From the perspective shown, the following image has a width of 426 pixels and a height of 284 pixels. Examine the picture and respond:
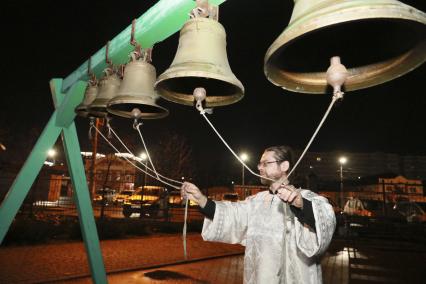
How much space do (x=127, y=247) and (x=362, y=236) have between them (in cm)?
1134

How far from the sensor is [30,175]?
3.92 meters

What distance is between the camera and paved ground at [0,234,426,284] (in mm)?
7473

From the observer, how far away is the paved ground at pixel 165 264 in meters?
7.47

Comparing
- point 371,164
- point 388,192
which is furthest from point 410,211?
point 371,164

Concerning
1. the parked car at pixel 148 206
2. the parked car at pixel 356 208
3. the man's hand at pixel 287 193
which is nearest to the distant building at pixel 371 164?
the parked car at pixel 356 208

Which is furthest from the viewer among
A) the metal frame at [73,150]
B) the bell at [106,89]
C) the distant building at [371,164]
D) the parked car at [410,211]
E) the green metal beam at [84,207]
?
the distant building at [371,164]

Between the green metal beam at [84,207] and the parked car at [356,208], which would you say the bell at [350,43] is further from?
the parked car at [356,208]

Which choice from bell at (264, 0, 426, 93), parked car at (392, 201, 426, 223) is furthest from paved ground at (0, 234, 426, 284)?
bell at (264, 0, 426, 93)

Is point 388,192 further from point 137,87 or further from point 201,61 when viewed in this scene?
point 201,61

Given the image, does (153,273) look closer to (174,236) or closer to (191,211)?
(174,236)

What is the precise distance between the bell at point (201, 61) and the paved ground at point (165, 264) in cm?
623

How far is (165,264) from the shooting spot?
8.80 m

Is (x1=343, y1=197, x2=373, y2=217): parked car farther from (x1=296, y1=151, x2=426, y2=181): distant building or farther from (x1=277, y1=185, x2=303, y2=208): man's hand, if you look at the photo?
(x1=296, y1=151, x2=426, y2=181): distant building

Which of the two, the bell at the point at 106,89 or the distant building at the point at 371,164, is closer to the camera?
the bell at the point at 106,89
